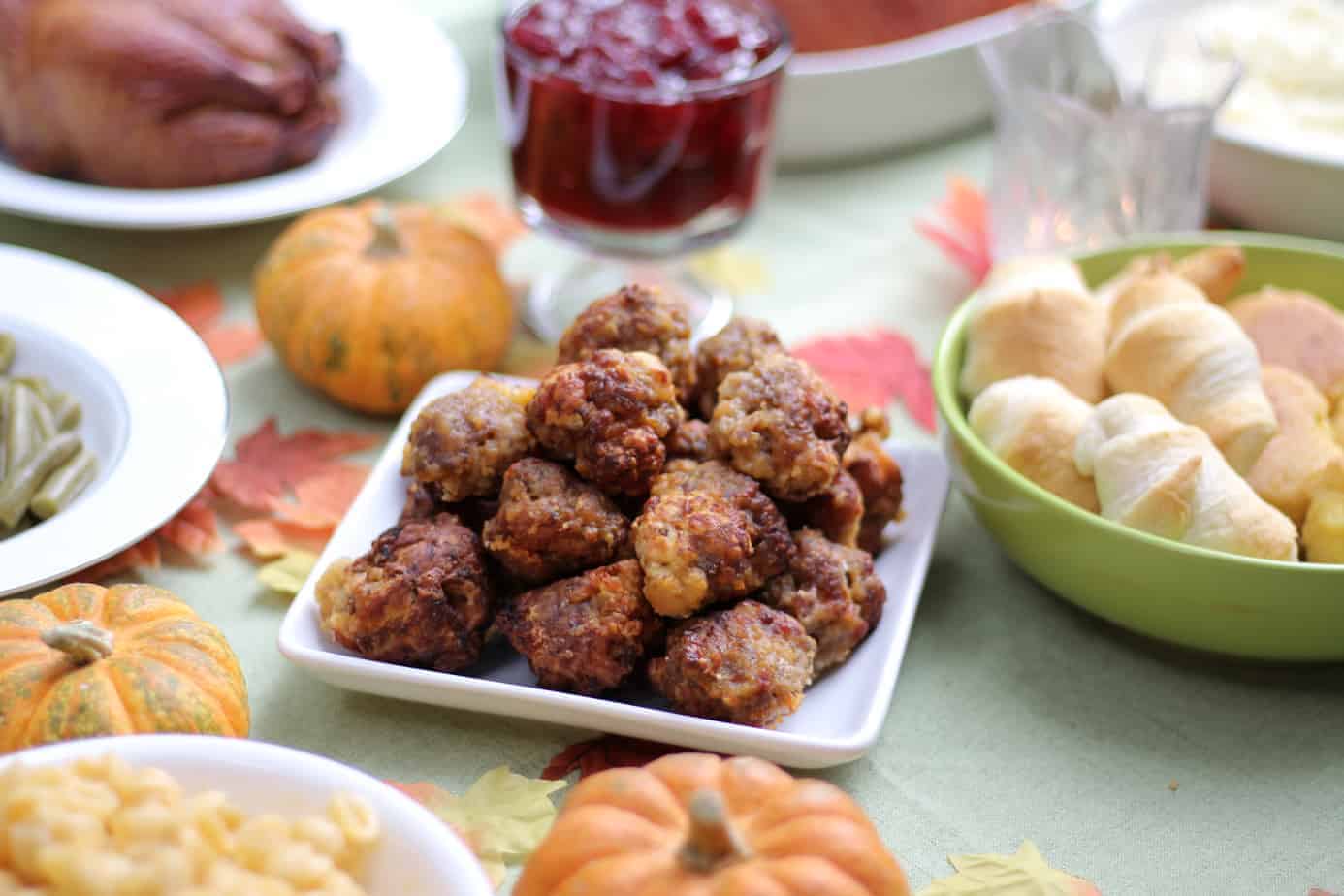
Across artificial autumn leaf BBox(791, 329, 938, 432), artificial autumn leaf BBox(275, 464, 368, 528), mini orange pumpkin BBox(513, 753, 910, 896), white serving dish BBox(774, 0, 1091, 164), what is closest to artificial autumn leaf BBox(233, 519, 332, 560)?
artificial autumn leaf BBox(275, 464, 368, 528)

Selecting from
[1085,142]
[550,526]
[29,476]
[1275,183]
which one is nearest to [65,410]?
[29,476]

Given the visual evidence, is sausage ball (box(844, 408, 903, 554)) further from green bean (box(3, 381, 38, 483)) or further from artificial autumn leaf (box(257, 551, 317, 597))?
green bean (box(3, 381, 38, 483))

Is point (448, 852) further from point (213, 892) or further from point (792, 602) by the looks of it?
point (792, 602)

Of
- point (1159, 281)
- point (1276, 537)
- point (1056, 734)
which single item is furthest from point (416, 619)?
point (1159, 281)

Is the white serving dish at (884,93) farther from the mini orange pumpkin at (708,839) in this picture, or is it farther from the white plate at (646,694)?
the mini orange pumpkin at (708,839)

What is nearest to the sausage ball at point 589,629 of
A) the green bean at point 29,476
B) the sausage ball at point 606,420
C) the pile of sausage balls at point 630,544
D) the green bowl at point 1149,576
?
the pile of sausage balls at point 630,544

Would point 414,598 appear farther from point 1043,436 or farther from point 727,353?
point 1043,436
